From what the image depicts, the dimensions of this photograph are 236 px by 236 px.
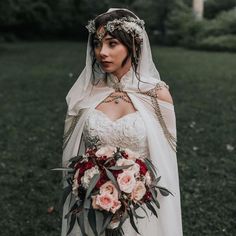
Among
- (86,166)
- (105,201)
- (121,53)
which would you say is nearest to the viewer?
(105,201)

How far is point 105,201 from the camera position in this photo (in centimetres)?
289

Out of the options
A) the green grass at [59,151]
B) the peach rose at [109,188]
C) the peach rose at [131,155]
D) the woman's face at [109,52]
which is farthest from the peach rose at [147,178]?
the green grass at [59,151]

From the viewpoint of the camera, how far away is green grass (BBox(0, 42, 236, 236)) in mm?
5945

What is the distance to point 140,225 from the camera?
140 inches

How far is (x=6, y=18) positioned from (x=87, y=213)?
27.2 meters

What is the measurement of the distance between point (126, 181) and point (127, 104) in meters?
0.61

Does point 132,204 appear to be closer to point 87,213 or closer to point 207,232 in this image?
point 87,213

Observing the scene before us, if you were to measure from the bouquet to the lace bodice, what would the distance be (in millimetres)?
207

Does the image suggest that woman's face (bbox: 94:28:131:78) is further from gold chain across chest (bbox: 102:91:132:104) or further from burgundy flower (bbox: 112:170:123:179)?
burgundy flower (bbox: 112:170:123:179)

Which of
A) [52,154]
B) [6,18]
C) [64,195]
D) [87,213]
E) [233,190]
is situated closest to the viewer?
[87,213]

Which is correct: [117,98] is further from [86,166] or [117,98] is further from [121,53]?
[86,166]

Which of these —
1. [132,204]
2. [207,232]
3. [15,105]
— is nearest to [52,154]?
[207,232]

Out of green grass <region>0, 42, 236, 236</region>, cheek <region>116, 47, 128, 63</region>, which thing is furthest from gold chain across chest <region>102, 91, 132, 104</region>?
green grass <region>0, 42, 236, 236</region>

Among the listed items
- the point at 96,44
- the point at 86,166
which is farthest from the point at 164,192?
the point at 96,44
